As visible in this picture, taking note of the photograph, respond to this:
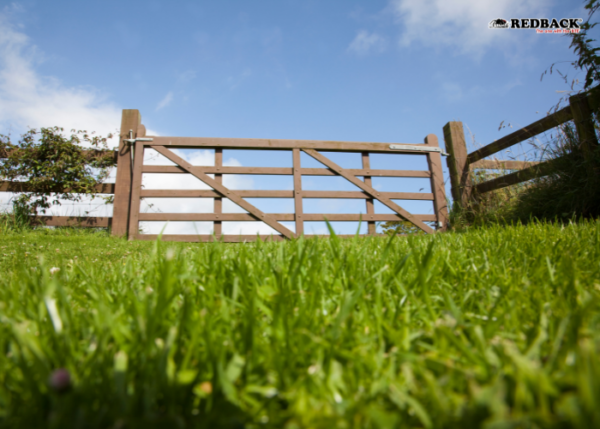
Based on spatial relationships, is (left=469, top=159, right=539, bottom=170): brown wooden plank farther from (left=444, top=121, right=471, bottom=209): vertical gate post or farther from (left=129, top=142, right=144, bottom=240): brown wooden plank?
(left=129, top=142, right=144, bottom=240): brown wooden plank

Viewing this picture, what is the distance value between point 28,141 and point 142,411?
914 cm

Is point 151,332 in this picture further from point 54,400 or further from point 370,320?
point 370,320

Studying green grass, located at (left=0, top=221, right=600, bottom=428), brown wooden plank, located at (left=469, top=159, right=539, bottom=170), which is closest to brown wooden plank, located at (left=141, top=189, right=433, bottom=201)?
brown wooden plank, located at (left=469, top=159, right=539, bottom=170)

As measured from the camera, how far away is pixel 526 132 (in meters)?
5.73

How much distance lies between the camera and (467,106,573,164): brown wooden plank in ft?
16.7

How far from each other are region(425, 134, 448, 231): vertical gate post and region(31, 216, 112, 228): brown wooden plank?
668cm

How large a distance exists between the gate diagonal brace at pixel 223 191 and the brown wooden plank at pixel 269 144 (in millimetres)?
222

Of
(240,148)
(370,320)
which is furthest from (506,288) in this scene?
(240,148)

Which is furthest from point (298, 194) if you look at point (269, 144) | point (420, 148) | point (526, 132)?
point (526, 132)

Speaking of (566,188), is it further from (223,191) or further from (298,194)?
(223,191)

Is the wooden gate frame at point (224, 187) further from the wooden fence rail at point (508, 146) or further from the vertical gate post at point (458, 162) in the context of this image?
the wooden fence rail at point (508, 146)

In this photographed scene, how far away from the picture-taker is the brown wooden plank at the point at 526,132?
5098 millimetres

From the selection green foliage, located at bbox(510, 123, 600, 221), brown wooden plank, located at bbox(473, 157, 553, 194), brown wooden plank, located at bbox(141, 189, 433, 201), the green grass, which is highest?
brown wooden plank, located at bbox(141, 189, 433, 201)

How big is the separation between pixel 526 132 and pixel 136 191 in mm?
6920
